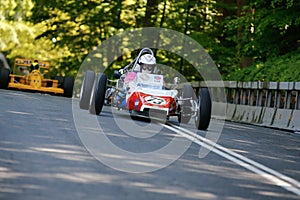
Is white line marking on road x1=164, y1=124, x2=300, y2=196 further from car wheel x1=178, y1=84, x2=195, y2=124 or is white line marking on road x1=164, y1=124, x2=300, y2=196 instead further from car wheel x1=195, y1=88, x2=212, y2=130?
car wheel x1=178, y1=84, x2=195, y2=124

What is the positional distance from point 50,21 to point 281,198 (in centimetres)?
3388

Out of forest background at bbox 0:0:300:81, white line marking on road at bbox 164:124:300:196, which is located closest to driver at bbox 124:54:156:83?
white line marking on road at bbox 164:124:300:196

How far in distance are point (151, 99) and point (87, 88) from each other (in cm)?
169

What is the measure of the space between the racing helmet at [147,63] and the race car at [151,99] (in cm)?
18

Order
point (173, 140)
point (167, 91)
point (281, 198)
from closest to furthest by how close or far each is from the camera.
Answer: point (281, 198), point (173, 140), point (167, 91)

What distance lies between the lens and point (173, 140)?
36.4 feet

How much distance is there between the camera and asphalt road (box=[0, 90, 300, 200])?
644 centimetres

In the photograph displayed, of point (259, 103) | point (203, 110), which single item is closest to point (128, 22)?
point (259, 103)

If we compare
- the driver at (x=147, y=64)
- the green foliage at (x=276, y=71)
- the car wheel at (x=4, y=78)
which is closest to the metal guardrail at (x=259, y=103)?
the green foliage at (x=276, y=71)

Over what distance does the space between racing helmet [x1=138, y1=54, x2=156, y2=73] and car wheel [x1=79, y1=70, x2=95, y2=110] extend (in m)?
1.03

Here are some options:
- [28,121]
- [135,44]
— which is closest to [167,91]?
[28,121]

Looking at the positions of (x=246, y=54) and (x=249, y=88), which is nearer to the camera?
(x=249, y=88)

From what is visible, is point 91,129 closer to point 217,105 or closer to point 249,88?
point 249,88

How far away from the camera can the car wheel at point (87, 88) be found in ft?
51.8
